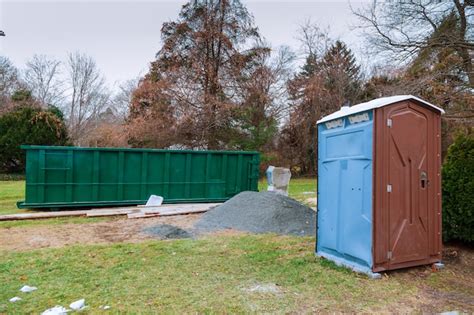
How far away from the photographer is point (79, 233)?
5.93 m

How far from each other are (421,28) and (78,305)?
770 centimetres

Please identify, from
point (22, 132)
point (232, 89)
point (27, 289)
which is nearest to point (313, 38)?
point (232, 89)

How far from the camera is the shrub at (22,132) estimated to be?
19.7 meters

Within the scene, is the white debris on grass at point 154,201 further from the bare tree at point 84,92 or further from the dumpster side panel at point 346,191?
the bare tree at point 84,92

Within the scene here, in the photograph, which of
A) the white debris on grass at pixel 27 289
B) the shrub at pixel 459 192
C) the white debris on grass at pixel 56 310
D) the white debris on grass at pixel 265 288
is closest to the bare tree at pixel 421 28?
the shrub at pixel 459 192

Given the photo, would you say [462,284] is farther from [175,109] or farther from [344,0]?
[175,109]

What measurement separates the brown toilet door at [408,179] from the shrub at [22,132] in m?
22.0

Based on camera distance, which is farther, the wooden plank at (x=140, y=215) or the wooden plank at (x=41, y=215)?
the wooden plank at (x=140, y=215)

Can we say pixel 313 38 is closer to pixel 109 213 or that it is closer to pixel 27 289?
pixel 109 213

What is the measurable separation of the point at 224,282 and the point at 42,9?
1442cm

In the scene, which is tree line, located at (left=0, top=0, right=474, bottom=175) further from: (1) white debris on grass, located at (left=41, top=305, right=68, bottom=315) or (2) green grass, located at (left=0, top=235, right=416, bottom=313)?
(1) white debris on grass, located at (left=41, top=305, right=68, bottom=315)

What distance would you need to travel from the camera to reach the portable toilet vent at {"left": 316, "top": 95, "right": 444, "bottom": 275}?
11.1 ft

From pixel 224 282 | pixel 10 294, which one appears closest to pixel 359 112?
pixel 224 282

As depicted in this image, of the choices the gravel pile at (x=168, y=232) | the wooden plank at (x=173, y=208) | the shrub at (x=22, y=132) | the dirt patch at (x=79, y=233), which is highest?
the shrub at (x=22, y=132)
